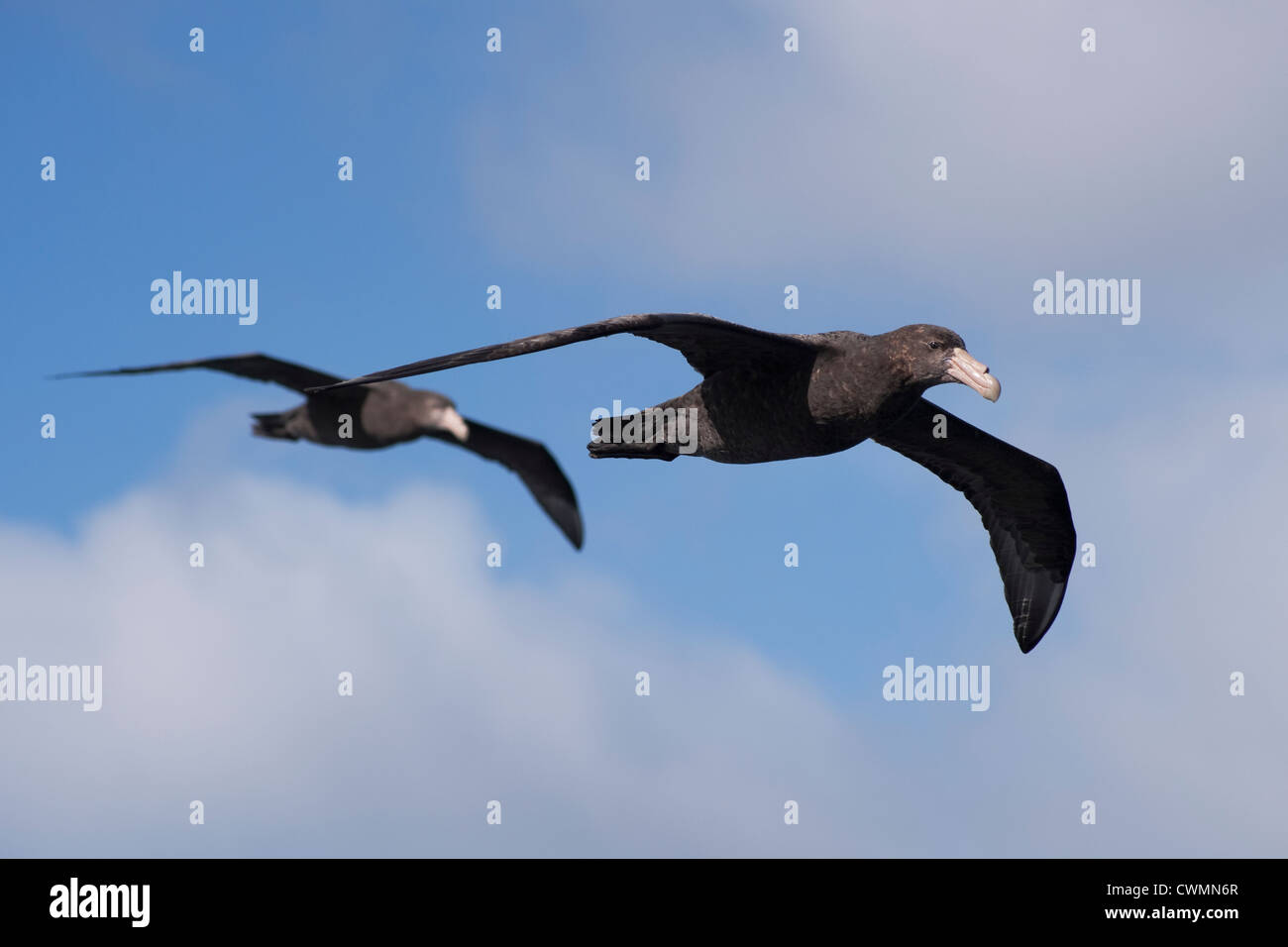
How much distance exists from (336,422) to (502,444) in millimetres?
2637

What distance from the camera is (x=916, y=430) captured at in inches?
523

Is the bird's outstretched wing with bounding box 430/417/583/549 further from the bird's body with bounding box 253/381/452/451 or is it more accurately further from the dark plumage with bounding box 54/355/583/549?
the bird's body with bounding box 253/381/452/451

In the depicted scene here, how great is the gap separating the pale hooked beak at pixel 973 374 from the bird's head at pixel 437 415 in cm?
978

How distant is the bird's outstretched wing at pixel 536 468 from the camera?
65.6 feet

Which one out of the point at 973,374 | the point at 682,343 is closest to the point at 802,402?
the point at 682,343

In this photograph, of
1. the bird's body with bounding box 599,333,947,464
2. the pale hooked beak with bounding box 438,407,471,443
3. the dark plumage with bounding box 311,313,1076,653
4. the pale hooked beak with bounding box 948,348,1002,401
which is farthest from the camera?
the pale hooked beak with bounding box 438,407,471,443

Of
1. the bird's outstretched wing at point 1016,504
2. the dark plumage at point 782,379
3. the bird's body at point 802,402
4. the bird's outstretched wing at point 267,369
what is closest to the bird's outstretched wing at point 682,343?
the dark plumage at point 782,379

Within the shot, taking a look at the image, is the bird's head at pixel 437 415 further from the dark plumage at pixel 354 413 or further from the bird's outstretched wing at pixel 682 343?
the bird's outstretched wing at pixel 682 343

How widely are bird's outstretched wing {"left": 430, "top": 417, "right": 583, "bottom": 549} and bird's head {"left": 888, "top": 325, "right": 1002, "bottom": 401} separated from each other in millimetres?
10254

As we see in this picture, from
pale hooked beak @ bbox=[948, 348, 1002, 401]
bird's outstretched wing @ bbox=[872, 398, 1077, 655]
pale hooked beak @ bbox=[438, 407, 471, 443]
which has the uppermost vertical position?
pale hooked beak @ bbox=[438, 407, 471, 443]

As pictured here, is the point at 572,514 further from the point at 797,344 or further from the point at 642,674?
the point at 797,344

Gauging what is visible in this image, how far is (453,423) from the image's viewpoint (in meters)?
18.9

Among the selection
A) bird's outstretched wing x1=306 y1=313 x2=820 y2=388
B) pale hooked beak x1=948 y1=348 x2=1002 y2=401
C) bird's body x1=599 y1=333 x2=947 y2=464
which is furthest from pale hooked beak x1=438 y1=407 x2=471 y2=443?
pale hooked beak x1=948 y1=348 x2=1002 y2=401

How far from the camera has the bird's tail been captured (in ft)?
62.0
